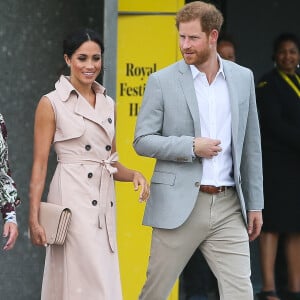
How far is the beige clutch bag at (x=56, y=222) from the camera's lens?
20.1 feet

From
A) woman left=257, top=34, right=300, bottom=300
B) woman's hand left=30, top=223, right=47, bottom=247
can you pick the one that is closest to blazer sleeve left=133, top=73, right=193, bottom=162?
woman's hand left=30, top=223, right=47, bottom=247

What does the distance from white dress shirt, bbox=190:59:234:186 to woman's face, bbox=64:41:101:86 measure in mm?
541

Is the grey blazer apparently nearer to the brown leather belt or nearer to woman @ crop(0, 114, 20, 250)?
the brown leather belt

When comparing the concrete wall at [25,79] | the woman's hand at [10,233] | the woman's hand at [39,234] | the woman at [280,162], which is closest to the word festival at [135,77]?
the concrete wall at [25,79]

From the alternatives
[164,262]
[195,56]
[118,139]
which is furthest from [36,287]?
[195,56]

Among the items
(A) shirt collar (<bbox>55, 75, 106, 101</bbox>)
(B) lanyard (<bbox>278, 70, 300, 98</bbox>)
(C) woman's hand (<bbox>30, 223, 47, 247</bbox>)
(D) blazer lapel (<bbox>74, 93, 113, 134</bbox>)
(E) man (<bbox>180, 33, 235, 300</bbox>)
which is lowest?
(E) man (<bbox>180, 33, 235, 300</bbox>)

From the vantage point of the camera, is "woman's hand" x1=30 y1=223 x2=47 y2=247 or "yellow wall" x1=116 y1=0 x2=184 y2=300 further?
"yellow wall" x1=116 y1=0 x2=184 y2=300

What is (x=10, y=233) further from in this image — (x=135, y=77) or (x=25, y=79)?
(x=25, y=79)

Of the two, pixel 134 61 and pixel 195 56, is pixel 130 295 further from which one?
pixel 195 56

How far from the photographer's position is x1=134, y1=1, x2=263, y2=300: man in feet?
20.6

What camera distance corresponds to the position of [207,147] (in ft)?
20.1

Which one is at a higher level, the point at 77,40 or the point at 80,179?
the point at 77,40

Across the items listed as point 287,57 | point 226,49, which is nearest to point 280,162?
point 287,57

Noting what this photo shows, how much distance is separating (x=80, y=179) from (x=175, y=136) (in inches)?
22.1
